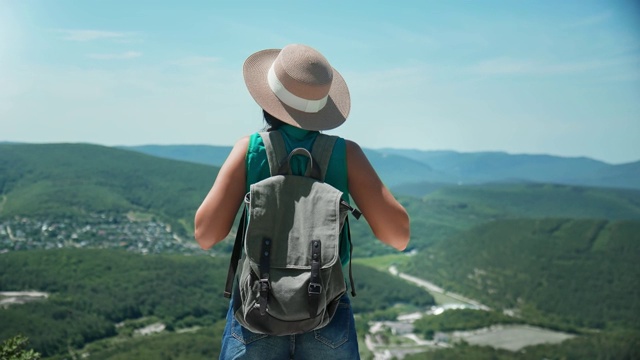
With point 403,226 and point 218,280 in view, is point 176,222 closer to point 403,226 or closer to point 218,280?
point 218,280

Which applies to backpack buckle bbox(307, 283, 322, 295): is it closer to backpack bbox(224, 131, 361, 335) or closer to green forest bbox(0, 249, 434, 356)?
backpack bbox(224, 131, 361, 335)

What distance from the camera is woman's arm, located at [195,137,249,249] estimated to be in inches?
56.3

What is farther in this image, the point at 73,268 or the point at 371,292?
the point at 371,292

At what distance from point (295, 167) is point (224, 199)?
179mm

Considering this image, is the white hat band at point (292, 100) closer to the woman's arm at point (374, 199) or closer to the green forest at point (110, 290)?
the woman's arm at point (374, 199)

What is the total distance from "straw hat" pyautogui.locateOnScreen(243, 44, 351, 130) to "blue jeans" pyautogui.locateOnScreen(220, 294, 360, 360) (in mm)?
454

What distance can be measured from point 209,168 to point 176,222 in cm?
1914

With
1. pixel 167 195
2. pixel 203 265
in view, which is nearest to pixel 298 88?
pixel 203 265

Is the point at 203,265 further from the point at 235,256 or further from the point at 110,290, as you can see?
the point at 235,256

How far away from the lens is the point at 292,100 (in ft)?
4.88

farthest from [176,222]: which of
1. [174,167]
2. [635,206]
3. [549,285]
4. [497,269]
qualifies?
[635,206]

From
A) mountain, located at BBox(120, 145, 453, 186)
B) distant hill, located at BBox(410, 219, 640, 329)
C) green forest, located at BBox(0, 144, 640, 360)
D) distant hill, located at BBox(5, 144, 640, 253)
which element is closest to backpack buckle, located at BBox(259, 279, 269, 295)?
green forest, located at BBox(0, 144, 640, 360)

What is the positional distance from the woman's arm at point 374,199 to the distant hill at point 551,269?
5884cm

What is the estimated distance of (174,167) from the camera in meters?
86.2
